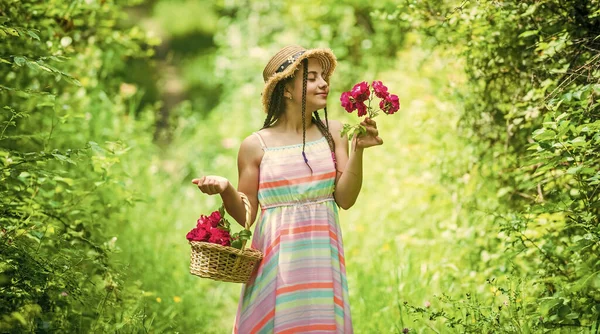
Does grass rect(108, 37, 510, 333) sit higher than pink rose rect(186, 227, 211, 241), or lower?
higher

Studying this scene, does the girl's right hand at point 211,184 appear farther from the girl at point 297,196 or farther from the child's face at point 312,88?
the child's face at point 312,88

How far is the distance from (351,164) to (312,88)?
0.36m

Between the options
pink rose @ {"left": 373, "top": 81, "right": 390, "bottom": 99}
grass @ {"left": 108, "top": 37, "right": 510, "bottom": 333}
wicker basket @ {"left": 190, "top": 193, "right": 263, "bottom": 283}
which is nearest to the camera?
wicker basket @ {"left": 190, "top": 193, "right": 263, "bottom": 283}

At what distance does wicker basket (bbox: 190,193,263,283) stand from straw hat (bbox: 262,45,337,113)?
54 cm

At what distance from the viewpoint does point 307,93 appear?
283cm

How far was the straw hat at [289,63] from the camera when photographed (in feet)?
9.20

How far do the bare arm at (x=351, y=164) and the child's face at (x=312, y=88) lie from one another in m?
0.16

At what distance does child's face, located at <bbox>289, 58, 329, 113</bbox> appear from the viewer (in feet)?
9.29

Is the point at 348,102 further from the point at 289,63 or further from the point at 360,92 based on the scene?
the point at 289,63

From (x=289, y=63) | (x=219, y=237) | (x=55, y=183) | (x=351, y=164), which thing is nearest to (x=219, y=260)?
(x=219, y=237)

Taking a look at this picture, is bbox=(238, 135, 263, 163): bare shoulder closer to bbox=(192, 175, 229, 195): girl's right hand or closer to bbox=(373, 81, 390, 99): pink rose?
bbox=(192, 175, 229, 195): girl's right hand

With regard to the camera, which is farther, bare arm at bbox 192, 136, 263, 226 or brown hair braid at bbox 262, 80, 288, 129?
brown hair braid at bbox 262, 80, 288, 129

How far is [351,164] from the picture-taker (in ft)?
8.82

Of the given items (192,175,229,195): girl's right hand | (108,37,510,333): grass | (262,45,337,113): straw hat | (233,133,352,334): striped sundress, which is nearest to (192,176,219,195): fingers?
(192,175,229,195): girl's right hand
